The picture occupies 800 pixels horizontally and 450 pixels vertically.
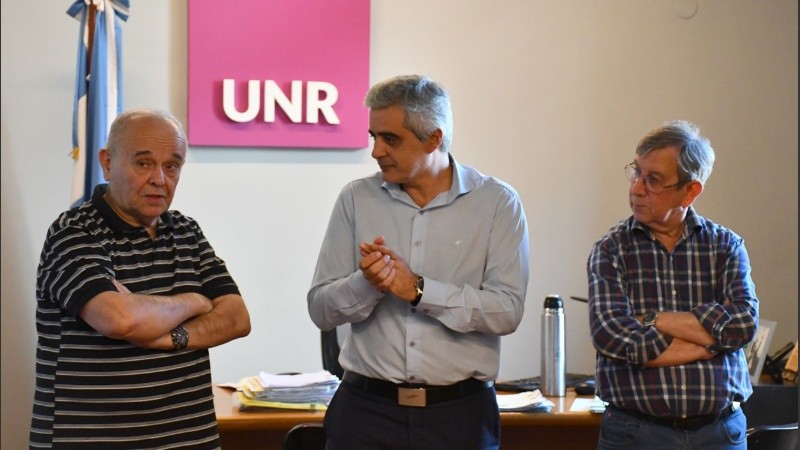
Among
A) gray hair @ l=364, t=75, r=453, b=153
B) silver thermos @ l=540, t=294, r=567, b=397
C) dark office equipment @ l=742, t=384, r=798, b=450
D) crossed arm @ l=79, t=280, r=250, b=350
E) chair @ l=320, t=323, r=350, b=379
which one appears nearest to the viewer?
crossed arm @ l=79, t=280, r=250, b=350

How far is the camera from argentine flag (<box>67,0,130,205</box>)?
3.92 meters

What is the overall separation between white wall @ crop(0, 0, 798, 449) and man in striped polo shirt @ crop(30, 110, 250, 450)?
206 cm

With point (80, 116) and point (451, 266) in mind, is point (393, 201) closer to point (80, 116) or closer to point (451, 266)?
point (451, 266)

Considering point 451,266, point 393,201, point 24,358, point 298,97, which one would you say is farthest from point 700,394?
point 24,358

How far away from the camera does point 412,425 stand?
252cm

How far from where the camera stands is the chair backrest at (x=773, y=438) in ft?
9.73

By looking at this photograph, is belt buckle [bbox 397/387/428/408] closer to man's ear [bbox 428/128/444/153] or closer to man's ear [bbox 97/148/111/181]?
man's ear [bbox 428/128/444/153]

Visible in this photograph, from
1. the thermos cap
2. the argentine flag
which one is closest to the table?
the thermos cap

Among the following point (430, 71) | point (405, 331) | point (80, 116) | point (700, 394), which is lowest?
point (700, 394)

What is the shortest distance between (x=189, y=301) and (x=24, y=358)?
2.28 meters

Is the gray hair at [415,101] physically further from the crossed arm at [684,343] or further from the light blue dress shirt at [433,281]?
the crossed arm at [684,343]

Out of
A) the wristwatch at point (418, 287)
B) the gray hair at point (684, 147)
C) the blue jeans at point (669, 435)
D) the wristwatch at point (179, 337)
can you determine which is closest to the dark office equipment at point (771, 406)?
the blue jeans at point (669, 435)

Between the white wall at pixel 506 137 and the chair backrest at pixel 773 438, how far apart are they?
1915mm

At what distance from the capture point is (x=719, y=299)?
8.64ft
